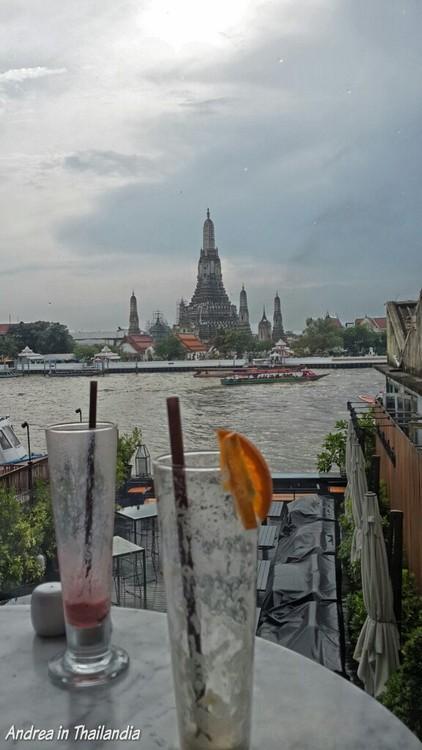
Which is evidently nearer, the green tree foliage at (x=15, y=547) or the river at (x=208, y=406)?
the green tree foliage at (x=15, y=547)

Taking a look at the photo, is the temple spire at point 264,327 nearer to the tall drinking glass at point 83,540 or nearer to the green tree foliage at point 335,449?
the green tree foliage at point 335,449

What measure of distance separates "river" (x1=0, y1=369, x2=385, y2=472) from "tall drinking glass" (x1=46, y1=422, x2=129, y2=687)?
497 cm

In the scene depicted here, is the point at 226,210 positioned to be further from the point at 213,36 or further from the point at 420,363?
the point at 420,363

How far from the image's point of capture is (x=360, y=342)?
6828mm

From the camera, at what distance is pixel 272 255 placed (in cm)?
795

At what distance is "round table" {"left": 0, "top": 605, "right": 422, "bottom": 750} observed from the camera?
0.48m

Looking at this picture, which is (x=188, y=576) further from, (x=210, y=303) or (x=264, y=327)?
(x=210, y=303)

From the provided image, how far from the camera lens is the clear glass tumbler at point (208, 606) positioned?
0.42m

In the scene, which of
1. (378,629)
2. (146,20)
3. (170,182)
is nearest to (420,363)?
(378,629)

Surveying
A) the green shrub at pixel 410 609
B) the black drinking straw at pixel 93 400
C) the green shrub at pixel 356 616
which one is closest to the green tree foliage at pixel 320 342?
the green shrub at pixel 356 616

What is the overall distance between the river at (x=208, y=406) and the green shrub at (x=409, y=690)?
12.6ft

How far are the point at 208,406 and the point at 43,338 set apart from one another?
207 centimetres

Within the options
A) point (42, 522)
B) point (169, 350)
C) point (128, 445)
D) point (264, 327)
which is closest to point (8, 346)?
point (128, 445)

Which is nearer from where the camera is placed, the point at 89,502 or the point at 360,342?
the point at 89,502
